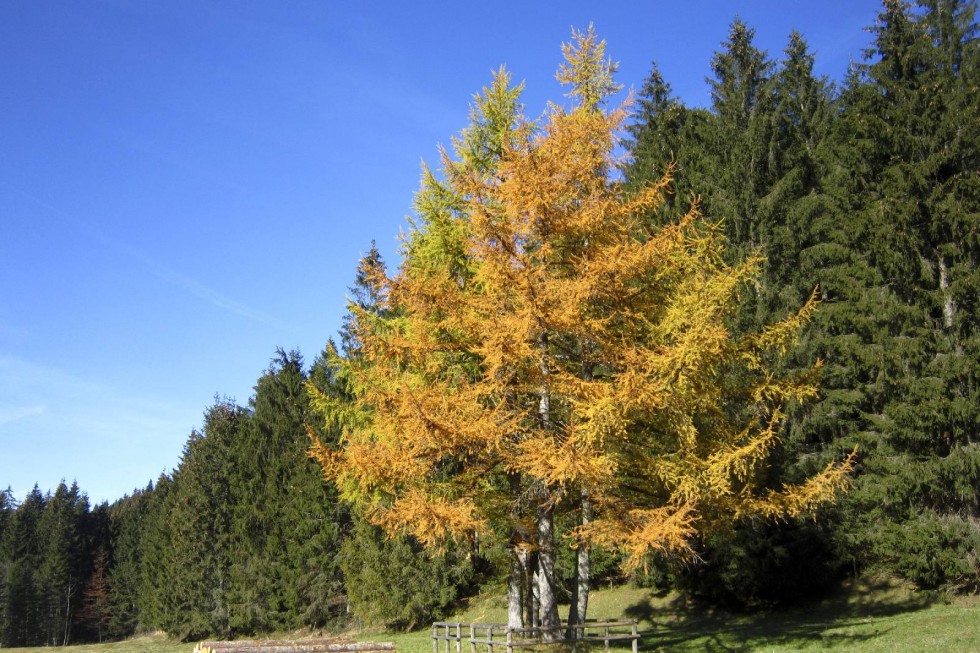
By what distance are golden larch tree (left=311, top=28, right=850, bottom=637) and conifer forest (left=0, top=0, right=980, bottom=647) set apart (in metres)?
0.07

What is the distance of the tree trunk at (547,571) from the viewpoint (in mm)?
14664

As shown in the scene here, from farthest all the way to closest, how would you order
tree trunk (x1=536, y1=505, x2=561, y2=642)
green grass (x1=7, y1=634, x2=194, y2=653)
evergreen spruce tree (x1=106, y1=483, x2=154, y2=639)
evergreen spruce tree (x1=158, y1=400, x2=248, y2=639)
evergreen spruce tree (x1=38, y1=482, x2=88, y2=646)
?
1. evergreen spruce tree (x1=38, y1=482, x2=88, y2=646)
2. evergreen spruce tree (x1=106, y1=483, x2=154, y2=639)
3. evergreen spruce tree (x1=158, y1=400, x2=248, y2=639)
4. green grass (x1=7, y1=634, x2=194, y2=653)
5. tree trunk (x1=536, y1=505, x2=561, y2=642)

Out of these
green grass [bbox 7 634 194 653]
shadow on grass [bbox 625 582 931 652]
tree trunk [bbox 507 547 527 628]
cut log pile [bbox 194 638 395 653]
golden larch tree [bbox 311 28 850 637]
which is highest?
golden larch tree [bbox 311 28 850 637]

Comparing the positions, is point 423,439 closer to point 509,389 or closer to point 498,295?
point 509,389

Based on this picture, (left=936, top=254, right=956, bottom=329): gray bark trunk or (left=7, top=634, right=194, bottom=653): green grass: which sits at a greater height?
(left=936, top=254, right=956, bottom=329): gray bark trunk

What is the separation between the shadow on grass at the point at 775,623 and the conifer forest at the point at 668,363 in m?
0.78

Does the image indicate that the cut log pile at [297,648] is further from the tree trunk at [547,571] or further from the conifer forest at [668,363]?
the tree trunk at [547,571]

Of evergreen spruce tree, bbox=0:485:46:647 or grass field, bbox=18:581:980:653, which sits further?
evergreen spruce tree, bbox=0:485:46:647

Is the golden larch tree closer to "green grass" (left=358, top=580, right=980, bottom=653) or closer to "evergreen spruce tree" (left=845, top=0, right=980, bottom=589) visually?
"green grass" (left=358, top=580, right=980, bottom=653)

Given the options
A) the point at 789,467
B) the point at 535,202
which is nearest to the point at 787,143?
the point at 789,467

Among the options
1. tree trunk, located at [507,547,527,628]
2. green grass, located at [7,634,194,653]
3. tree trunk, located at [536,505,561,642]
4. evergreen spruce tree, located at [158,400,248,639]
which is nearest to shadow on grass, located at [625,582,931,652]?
tree trunk, located at [507,547,527,628]

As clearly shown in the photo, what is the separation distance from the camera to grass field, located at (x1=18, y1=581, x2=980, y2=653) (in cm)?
1474

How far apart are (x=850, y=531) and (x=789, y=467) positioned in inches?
107

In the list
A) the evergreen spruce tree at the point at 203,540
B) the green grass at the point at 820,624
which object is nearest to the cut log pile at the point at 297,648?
the green grass at the point at 820,624
